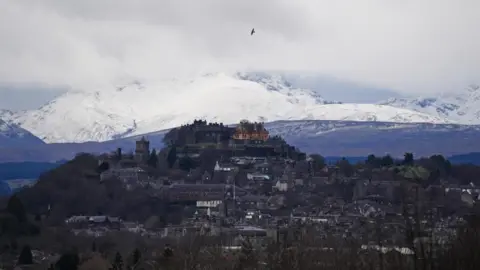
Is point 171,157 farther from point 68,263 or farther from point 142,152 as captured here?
point 68,263

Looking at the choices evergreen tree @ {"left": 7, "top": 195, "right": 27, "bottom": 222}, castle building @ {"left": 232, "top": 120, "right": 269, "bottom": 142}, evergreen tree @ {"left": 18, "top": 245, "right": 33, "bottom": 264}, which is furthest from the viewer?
castle building @ {"left": 232, "top": 120, "right": 269, "bottom": 142}

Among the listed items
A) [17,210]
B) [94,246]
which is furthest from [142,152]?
[94,246]

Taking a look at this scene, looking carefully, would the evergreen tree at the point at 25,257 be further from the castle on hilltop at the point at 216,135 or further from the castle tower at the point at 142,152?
the castle on hilltop at the point at 216,135

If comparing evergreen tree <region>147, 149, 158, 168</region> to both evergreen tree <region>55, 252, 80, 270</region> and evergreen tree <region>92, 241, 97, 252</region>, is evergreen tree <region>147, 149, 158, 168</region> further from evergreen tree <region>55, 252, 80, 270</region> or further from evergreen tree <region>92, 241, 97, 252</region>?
evergreen tree <region>55, 252, 80, 270</region>

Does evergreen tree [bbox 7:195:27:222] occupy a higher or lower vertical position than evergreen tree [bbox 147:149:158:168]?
lower

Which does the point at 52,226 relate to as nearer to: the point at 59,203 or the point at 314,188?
the point at 59,203

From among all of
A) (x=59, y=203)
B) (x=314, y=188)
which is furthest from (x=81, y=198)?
(x=314, y=188)

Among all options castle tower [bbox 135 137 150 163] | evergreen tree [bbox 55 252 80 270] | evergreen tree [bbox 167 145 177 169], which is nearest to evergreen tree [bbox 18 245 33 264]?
evergreen tree [bbox 55 252 80 270]

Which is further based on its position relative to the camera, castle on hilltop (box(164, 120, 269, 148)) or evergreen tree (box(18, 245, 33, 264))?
castle on hilltop (box(164, 120, 269, 148))

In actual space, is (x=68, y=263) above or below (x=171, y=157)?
below

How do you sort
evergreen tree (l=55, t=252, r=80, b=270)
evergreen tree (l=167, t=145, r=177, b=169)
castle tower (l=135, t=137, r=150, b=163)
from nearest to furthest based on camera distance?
1. evergreen tree (l=55, t=252, r=80, b=270)
2. evergreen tree (l=167, t=145, r=177, b=169)
3. castle tower (l=135, t=137, r=150, b=163)

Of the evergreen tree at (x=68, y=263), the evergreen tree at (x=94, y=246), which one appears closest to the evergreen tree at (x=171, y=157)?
the evergreen tree at (x=94, y=246)
